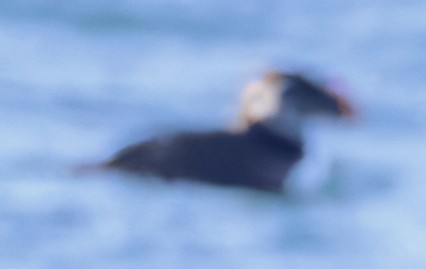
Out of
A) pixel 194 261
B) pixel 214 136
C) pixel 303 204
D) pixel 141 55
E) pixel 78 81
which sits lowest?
pixel 194 261

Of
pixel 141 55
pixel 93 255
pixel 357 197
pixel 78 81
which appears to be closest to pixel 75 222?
pixel 93 255

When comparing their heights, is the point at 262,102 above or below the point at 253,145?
above

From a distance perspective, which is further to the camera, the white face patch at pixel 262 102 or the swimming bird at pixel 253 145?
the white face patch at pixel 262 102

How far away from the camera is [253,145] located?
7363 millimetres

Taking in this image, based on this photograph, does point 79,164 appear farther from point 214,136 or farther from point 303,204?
point 303,204

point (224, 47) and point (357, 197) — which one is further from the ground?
point (224, 47)

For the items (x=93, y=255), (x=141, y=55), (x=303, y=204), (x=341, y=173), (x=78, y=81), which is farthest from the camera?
(x=141, y=55)

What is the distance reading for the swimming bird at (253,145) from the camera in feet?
22.9

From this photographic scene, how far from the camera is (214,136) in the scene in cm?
724

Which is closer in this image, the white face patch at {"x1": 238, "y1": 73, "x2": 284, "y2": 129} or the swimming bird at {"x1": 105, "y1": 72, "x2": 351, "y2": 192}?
the swimming bird at {"x1": 105, "y1": 72, "x2": 351, "y2": 192}

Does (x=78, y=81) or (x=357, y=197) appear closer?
(x=357, y=197)

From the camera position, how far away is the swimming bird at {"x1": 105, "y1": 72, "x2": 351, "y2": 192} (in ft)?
22.9

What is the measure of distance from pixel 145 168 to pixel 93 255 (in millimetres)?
959

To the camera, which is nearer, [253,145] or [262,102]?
[253,145]
